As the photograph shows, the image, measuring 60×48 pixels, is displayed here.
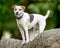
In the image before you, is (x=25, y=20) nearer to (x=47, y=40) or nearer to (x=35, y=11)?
(x=47, y=40)

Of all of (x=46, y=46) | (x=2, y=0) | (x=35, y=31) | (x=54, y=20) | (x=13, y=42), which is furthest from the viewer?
(x=54, y=20)

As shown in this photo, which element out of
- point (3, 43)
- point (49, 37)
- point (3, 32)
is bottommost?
point (3, 32)

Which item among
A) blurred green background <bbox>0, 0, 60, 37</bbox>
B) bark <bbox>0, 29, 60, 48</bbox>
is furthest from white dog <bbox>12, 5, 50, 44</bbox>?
blurred green background <bbox>0, 0, 60, 37</bbox>

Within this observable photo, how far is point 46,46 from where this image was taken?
14.3 feet

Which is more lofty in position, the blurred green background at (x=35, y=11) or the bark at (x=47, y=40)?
the bark at (x=47, y=40)

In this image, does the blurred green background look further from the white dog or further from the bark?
the bark

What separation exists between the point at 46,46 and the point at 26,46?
0.72 m

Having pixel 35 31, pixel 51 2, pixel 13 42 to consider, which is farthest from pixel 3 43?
pixel 51 2

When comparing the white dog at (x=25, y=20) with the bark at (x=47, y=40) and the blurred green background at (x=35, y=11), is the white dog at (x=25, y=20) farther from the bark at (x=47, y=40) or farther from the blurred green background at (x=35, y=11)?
the blurred green background at (x=35, y=11)

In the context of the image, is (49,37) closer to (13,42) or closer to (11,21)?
(13,42)

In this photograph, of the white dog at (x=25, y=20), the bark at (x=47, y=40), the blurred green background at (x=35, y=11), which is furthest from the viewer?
the blurred green background at (x=35, y=11)

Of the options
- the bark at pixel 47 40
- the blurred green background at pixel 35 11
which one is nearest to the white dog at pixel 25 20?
the bark at pixel 47 40

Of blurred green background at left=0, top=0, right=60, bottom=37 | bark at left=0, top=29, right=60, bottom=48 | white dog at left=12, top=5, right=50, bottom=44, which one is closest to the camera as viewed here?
bark at left=0, top=29, right=60, bottom=48

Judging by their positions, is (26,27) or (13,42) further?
(13,42)
